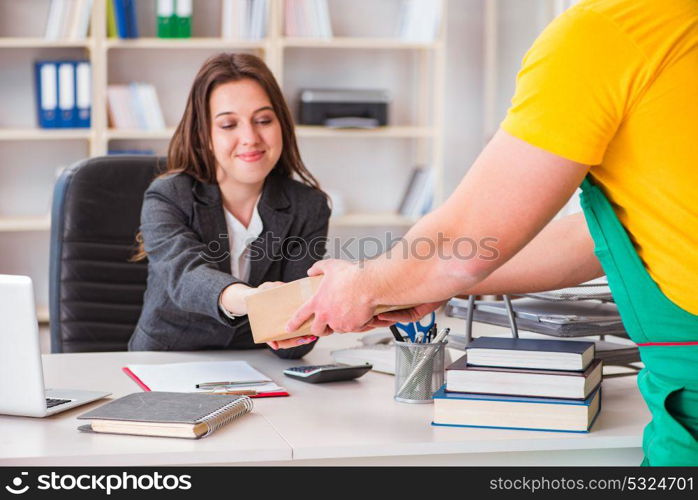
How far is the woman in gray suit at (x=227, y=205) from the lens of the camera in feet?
6.86

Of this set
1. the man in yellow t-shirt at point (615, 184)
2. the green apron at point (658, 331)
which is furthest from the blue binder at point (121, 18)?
the green apron at point (658, 331)

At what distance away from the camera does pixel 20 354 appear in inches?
53.3

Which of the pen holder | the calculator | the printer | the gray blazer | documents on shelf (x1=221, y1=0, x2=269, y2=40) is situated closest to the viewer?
the pen holder

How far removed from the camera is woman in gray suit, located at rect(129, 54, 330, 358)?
82.4 inches

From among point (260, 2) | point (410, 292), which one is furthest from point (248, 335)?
point (260, 2)

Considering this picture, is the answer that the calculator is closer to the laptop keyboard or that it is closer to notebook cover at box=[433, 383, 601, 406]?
notebook cover at box=[433, 383, 601, 406]

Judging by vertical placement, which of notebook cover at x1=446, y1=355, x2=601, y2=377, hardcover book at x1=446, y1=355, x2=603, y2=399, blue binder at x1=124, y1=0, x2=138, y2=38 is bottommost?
hardcover book at x1=446, y1=355, x2=603, y2=399

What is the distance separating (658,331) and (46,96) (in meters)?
3.79

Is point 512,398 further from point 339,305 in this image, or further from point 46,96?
point 46,96

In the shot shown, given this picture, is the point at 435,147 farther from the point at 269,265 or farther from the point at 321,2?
the point at 269,265

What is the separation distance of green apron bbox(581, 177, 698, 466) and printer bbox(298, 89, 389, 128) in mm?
3471

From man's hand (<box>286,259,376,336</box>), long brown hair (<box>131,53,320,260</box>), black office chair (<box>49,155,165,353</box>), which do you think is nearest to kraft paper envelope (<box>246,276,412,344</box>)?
man's hand (<box>286,259,376,336</box>)

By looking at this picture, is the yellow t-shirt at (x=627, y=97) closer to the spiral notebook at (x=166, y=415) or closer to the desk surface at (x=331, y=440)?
the desk surface at (x=331, y=440)

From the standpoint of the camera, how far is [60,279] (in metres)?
2.40
